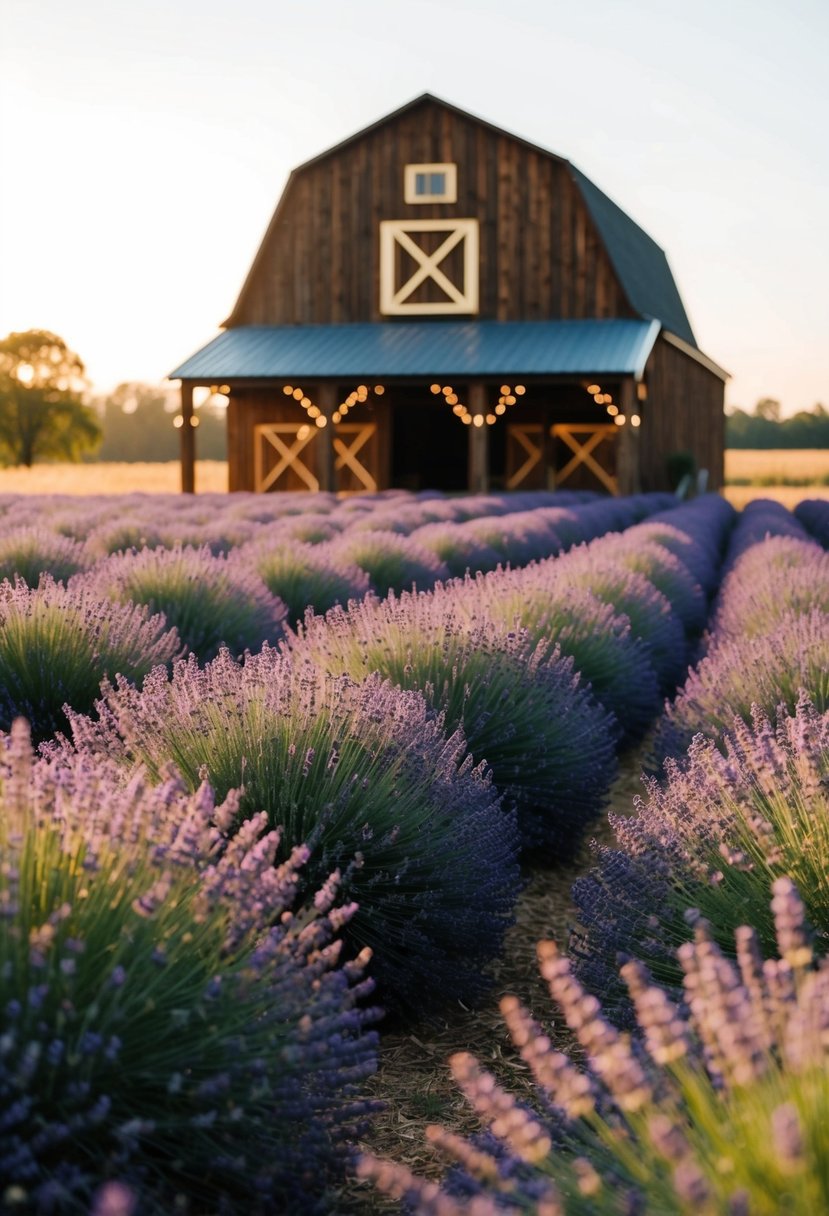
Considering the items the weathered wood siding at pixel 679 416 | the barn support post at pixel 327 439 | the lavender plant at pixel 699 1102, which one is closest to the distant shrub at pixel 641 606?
the lavender plant at pixel 699 1102

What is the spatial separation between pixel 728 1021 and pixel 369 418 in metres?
29.0

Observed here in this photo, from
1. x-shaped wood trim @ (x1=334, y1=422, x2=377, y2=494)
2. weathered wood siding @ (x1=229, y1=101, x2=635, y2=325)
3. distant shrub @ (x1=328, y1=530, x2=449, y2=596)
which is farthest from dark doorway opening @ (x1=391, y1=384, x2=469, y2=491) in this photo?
distant shrub @ (x1=328, y1=530, x2=449, y2=596)

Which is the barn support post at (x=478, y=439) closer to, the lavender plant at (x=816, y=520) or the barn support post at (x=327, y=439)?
the barn support post at (x=327, y=439)

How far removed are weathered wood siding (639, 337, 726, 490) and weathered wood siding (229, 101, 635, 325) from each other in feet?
7.71

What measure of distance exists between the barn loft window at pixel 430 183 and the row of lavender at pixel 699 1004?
2349cm

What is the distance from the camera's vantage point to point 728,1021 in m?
1.62

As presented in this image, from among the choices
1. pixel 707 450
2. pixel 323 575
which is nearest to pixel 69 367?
pixel 707 450

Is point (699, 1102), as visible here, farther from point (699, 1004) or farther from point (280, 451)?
point (280, 451)

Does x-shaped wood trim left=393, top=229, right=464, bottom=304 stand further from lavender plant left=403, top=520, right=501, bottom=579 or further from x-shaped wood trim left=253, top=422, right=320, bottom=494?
lavender plant left=403, top=520, right=501, bottom=579

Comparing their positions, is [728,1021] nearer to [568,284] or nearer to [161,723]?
[161,723]

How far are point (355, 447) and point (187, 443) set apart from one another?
14.1 feet

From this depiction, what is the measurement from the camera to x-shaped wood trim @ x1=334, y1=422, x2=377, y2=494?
30.1m

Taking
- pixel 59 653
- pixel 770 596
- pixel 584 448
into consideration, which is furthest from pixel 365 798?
pixel 584 448

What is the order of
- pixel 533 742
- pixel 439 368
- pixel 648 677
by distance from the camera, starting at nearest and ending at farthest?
1. pixel 533 742
2. pixel 648 677
3. pixel 439 368
